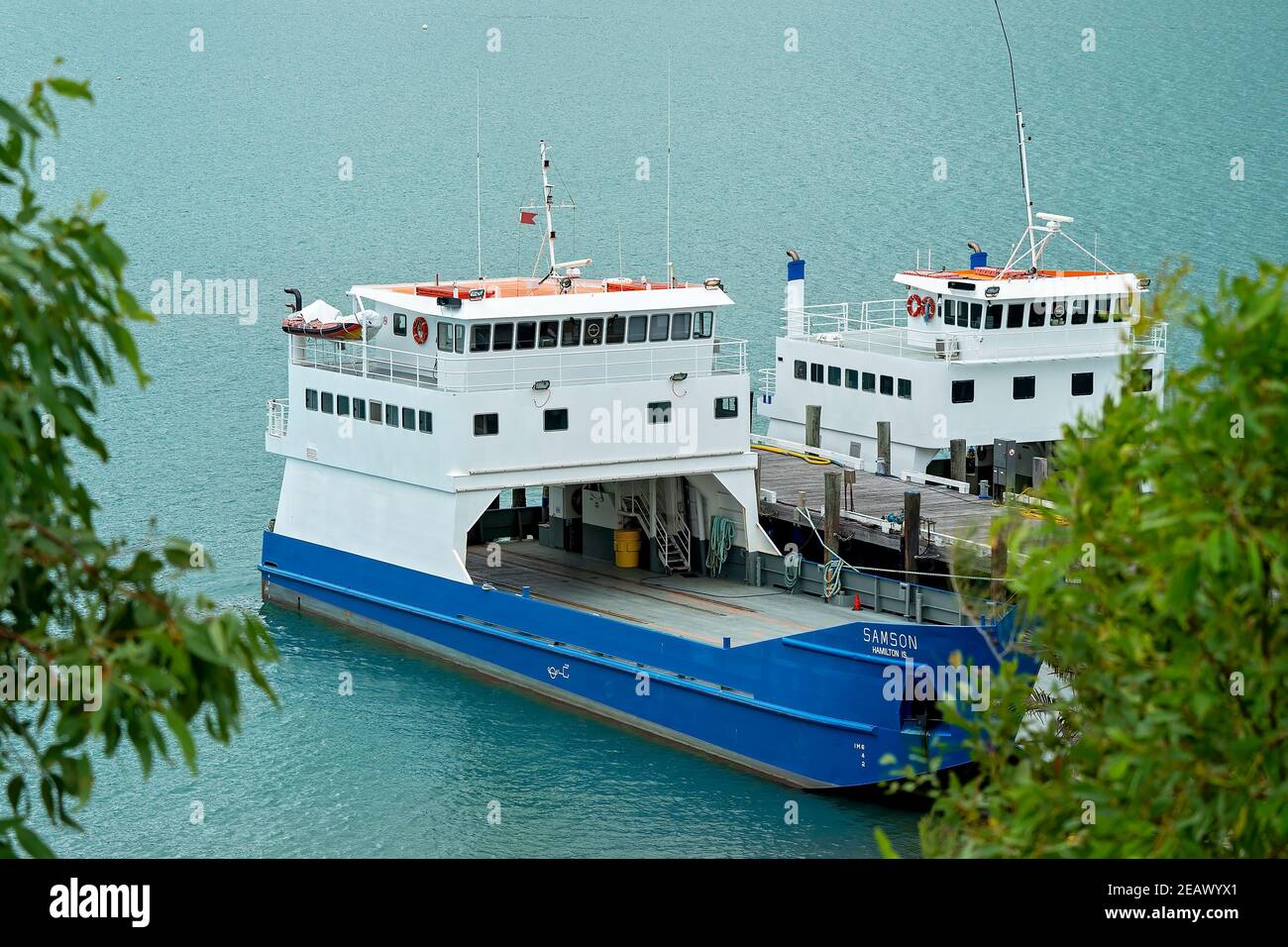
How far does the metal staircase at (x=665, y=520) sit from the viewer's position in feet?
98.3

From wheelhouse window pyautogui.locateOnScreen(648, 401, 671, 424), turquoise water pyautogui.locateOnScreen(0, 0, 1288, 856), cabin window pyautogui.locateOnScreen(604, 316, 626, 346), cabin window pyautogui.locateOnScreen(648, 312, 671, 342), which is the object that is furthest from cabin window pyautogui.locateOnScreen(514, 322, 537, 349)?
turquoise water pyautogui.locateOnScreen(0, 0, 1288, 856)

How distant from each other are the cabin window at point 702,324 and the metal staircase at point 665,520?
7.42ft

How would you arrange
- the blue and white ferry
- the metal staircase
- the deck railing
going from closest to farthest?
1. the blue and white ferry
2. the deck railing
3. the metal staircase

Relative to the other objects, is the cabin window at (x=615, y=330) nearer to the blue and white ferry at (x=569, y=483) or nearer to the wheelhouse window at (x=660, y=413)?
the blue and white ferry at (x=569, y=483)

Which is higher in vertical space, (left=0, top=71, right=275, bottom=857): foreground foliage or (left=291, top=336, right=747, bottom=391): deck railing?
(left=0, top=71, right=275, bottom=857): foreground foliage

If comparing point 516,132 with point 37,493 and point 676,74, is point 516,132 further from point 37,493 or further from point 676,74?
point 37,493

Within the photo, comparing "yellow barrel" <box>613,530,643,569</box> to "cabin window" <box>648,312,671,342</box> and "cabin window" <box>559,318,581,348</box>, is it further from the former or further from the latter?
"cabin window" <box>559,318,581,348</box>

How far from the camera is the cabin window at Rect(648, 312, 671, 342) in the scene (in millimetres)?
28875

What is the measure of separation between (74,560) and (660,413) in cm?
2157

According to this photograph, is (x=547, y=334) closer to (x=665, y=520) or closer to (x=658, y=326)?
(x=658, y=326)

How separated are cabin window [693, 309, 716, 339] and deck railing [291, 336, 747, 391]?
17cm

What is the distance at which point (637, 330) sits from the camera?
2886 cm

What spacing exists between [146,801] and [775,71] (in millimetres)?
81605
